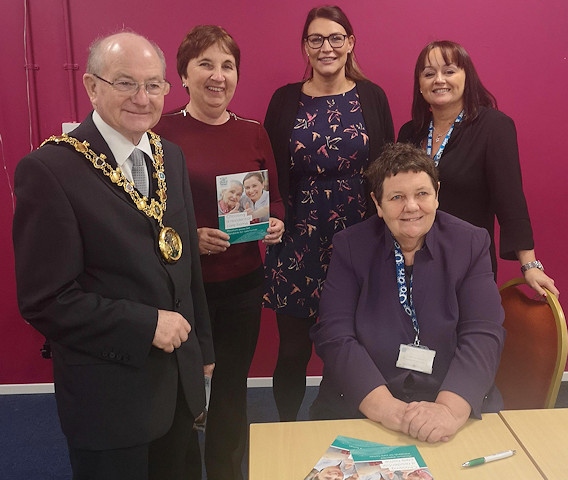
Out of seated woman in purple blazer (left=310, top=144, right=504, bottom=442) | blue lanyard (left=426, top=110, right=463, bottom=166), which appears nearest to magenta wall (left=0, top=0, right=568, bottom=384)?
blue lanyard (left=426, top=110, right=463, bottom=166)

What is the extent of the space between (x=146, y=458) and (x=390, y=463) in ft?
2.29

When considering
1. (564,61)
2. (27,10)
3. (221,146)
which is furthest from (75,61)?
(564,61)

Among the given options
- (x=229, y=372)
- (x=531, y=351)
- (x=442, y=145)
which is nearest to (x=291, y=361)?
(x=229, y=372)

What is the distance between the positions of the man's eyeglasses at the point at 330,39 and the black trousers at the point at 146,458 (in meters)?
1.58

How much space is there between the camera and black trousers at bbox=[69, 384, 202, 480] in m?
1.55

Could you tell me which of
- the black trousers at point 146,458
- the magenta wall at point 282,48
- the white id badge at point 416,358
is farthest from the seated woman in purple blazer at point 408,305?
the magenta wall at point 282,48

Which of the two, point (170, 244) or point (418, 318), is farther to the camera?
point (418, 318)

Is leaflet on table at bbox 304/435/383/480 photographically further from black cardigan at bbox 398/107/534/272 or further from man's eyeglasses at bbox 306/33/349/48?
man's eyeglasses at bbox 306/33/349/48

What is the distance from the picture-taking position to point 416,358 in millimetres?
1871

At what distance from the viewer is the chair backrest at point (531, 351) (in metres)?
2.05

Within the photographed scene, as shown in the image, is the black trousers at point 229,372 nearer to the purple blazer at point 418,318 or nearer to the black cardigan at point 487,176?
the purple blazer at point 418,318

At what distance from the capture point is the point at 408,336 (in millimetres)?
1928

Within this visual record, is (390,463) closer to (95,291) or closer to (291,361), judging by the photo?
(95,291)

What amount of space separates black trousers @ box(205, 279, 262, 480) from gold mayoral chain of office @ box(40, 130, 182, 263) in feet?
2.19
